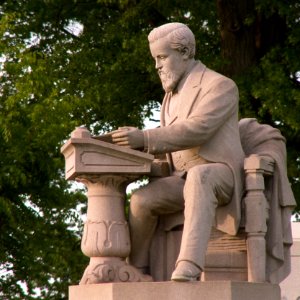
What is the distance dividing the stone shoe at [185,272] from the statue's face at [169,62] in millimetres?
1602

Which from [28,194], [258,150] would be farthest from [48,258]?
[258,150]

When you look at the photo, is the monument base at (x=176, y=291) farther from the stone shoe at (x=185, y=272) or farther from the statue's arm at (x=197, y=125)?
the statue's arm at (x=197, y=125)

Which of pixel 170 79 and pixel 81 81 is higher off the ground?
pixel 81 81

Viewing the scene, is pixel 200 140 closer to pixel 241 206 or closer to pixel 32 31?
pixel 241 206

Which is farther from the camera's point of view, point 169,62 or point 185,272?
point 169,62

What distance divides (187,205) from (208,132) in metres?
0.66

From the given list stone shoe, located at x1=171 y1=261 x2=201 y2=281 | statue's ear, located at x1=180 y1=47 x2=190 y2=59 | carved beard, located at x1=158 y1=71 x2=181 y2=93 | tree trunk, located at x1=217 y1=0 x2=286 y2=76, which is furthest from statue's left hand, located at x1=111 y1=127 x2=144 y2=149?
tree trunk, located at x1=217 y1=0 x2=286 y2=76

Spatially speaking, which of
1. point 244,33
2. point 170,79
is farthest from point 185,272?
point 244,33

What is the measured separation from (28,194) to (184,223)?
332 inches

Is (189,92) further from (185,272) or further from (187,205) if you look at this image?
(185,272)

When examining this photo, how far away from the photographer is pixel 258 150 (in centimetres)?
1139

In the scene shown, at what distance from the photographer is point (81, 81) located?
65.7 ft

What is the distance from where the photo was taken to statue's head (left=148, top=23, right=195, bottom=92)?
36.5ft

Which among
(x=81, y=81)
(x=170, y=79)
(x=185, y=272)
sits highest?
(x=81, y=81)
